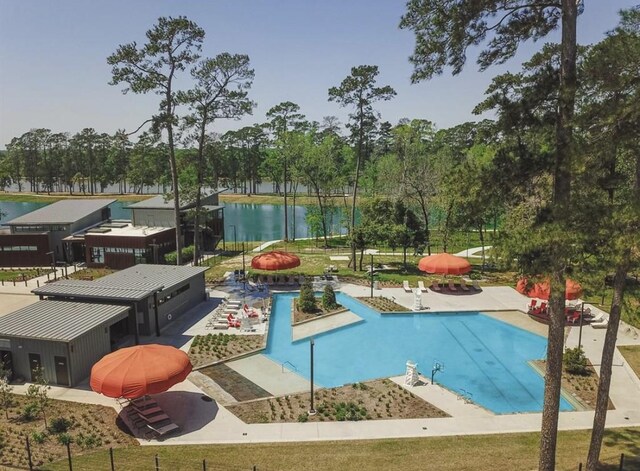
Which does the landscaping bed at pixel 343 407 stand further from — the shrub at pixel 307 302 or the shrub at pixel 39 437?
the shrub at pixel 307 302

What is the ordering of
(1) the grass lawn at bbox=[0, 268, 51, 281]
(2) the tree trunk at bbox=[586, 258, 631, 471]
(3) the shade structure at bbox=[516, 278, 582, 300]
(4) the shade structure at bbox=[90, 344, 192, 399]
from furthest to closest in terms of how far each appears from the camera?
(1) the grass lawn at bbox=[0, 268, 51, 281], (4) the shade structure at bbox=[90, 344, 192, 399], (3) the shade structure at bbox=[516, 278, 582, 300], (2) the tree trunk at bbox=[586, 258, 631, 471]

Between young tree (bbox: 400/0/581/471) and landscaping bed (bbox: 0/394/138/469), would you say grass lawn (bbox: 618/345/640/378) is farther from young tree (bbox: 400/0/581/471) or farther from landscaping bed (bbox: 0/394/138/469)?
landscaping bed (bbox: 0/394/138/469)

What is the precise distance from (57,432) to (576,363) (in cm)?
1911

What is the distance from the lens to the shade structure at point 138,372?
13.9 meters

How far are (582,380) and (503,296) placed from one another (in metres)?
11.7

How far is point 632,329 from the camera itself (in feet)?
77.9

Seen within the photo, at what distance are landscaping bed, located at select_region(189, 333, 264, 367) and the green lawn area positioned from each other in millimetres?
6571

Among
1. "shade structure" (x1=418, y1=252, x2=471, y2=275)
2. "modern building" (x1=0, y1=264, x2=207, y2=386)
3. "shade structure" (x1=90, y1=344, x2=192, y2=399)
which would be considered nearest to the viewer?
"shade structure" (x1=90, y1=344, x2=192, y2=399)

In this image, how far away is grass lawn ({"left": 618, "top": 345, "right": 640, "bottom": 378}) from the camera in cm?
1923

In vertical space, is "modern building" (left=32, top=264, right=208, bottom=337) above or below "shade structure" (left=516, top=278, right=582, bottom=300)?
below

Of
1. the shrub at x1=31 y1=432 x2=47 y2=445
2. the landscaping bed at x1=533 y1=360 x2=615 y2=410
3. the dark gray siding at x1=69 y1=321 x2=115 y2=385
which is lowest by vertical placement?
the landscaping bed at x1=533 y1=360 x2=615 y2=410

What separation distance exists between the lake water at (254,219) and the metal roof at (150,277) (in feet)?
74.6

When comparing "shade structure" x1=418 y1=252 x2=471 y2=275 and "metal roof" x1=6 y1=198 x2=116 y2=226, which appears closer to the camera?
"shade structure" x1=418 y1=252 x2=471 y2=275

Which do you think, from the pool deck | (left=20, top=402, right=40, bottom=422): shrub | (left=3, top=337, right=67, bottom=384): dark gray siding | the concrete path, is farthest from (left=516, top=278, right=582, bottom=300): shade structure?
(left=3, top=337, right=67, bottom=384): dark gray siding
